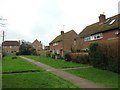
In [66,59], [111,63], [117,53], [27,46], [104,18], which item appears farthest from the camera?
[27,46]

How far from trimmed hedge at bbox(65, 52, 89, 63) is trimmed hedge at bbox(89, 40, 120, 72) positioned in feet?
15.8

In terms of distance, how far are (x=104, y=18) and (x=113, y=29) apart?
9252 millimetres

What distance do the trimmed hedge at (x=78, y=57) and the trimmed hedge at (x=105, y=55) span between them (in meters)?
4.83

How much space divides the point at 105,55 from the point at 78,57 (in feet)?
36.8

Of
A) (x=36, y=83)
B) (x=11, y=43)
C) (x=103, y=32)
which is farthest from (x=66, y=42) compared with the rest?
(x=11, y=43)

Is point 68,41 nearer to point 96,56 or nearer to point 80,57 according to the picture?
point 80,57

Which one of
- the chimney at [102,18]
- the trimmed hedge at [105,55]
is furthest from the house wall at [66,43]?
the trimmed hedge at [105,55]

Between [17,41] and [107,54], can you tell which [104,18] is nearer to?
[107,54]

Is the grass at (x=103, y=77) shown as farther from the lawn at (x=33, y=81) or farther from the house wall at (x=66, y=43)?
the house wall at (x=66, y=43)

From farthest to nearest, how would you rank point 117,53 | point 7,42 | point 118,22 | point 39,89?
point 7,42 → point 118,22 → point 117,53 → point 39,89

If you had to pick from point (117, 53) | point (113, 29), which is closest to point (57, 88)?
point (117, 53)

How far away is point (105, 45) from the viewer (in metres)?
22.9

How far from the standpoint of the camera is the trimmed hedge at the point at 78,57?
3139 cm

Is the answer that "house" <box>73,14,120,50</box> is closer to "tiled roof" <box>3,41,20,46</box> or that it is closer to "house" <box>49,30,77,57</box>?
"house" <box>49,30,77,57</box>
